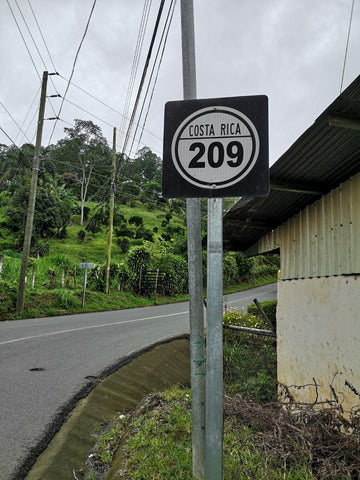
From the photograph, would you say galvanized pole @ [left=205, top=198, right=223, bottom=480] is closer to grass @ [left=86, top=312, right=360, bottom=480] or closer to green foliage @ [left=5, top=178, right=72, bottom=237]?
grass @ [left=86, top=312, right=360, bottom=480]

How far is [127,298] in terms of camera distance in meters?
20.4

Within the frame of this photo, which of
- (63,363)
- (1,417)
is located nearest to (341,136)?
(1,417)

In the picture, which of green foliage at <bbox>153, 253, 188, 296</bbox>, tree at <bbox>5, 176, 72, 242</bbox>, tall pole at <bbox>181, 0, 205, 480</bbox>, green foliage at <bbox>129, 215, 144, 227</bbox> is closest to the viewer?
tall pole at <bbox>181, 0, 205, 480</bbox>

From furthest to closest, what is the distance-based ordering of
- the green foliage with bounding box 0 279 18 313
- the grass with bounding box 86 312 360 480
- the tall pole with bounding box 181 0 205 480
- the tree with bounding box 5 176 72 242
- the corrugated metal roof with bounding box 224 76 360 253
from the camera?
the tree with bounding box 5 176 72 242
the green foliage with bounding box 0 279 18 313
the corrugated metal roof with bounding box 224 76 360 253
the grass with bounding box 86 312 360 480
the tall pole with bounding box 181 0 205 480

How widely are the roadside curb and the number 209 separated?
2.84 meters

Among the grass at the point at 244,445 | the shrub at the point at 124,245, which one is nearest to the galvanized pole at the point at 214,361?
the grass at the point at 244,445

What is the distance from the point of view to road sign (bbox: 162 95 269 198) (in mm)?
2012

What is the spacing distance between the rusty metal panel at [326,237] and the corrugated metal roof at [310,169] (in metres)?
0.15

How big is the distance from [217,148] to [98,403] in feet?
13.5

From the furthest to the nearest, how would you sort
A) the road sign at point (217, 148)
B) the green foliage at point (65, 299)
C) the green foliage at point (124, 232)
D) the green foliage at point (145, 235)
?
1. the green foliage at point (124, 232)
2. the green foliage at point (145, 235)
3. the green foliage at point (65, 299)
4. the road sign at point (217, 148)

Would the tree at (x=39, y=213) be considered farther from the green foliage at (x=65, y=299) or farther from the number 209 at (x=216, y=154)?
the number 209 at (x=216, y=154)

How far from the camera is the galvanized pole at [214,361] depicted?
1885mm

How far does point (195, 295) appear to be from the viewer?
2.66m

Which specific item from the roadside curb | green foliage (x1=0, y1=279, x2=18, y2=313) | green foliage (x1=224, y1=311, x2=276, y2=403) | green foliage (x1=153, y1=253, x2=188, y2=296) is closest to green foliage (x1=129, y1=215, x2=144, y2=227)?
green foliage (x1=153, y1=253, x2=188, y2=296)
